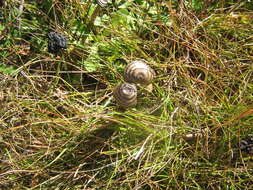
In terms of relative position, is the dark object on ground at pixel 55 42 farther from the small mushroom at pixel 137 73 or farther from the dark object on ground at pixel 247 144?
the dark object on ground at pixel 247 144

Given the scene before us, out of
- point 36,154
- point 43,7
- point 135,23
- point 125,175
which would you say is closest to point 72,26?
point 43,7

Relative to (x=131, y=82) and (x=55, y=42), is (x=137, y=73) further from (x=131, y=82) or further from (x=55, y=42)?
(x=55, y=42)

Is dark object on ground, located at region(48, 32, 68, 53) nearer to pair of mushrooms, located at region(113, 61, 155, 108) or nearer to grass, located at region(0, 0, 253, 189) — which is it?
grass, located at region(0, 0, 253, 189)

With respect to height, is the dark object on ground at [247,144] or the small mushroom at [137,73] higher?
the small mushroom at [137,73]

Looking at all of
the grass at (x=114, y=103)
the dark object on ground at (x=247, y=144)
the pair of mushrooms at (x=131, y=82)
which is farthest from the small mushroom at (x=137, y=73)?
the dark object on ground at (x=247, y=144)

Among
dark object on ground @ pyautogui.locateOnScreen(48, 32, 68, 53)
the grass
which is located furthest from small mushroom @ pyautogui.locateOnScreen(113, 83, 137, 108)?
dark object on ground @ pyautogui.locateOnScreen(48, 32, 68, 53)

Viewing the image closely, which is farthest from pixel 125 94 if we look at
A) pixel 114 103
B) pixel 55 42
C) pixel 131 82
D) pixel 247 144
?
pixel 247 144

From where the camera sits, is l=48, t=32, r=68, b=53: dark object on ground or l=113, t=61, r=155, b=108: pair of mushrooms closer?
l=113, t=61, r=155, b=108: pair of mushrooms
